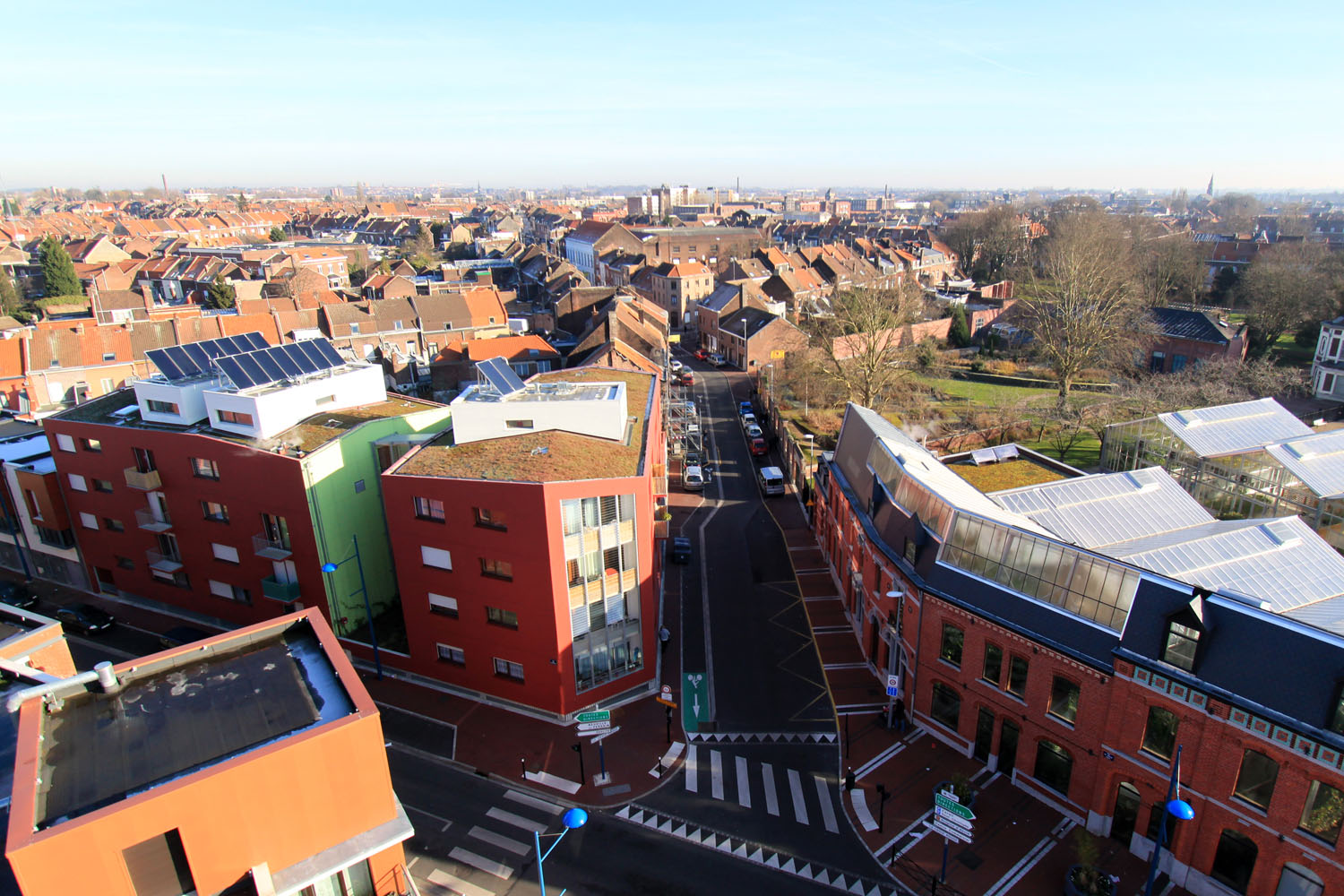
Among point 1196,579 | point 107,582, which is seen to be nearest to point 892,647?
point 1196,579

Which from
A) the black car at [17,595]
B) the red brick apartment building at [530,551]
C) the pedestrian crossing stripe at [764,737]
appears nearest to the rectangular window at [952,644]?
the pedestrian crossing stripe at [764,737]

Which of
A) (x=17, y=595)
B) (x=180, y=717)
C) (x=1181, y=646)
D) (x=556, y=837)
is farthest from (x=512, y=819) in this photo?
(x=17, y=595)

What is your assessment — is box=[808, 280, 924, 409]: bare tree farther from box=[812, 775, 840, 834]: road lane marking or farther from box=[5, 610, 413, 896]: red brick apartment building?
box=[5, 610, 413, 896]: red brick apartment building

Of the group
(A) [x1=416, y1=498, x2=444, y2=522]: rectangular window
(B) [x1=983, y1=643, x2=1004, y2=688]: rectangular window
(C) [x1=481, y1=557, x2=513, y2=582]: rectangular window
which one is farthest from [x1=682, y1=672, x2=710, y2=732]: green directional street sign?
Answer: (A) [x1=416, y1=498, x2=444, y2=522]: rectangular window

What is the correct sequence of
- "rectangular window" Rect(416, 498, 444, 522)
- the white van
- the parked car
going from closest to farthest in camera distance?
"rectangular window" Rect(416, 498, 444, 522), the parked car, the white van

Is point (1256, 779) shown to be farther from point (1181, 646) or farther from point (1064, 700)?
point (1064, 700)

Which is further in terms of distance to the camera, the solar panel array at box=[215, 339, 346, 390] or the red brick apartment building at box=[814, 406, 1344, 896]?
the solar panel array at box=[215, 339, 346, 390]
